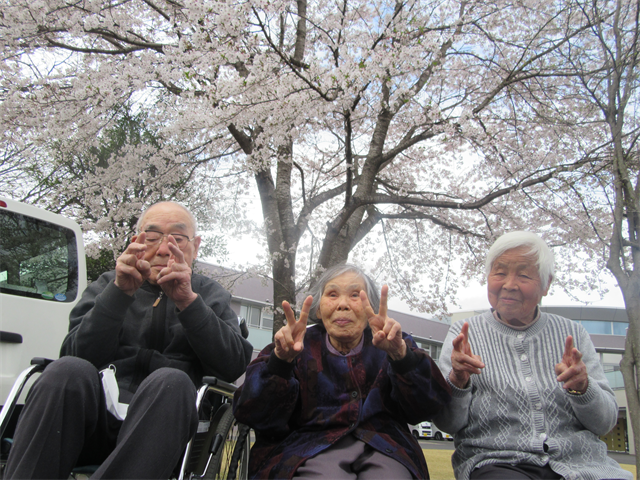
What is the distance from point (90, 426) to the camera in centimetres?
145

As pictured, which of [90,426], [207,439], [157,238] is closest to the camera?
[90,426]

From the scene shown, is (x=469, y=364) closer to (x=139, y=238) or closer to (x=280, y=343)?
(x=280, y=343)

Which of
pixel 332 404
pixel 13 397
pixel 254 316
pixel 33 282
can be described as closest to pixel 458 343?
pixel 332 404

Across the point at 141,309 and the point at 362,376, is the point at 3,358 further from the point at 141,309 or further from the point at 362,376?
the point at 362,376

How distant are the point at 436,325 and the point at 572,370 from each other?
29.5m

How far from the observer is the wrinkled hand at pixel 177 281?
5.62ft

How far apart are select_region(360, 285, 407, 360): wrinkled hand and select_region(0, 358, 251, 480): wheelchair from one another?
2.10 ft

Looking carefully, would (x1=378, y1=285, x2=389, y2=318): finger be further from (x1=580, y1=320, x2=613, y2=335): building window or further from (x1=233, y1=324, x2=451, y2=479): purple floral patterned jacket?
(x1=580, y1=320, x2=613, y2=335): building window

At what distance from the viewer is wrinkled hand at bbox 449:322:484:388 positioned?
1.60 meters

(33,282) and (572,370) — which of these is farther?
(33,282)

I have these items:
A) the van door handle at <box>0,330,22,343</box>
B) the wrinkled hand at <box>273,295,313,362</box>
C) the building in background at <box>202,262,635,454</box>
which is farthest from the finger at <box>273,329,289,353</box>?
the building in background at <box>202,262,635,454</box>

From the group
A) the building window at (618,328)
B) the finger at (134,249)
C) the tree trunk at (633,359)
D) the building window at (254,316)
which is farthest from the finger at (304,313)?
the building window at (618,328)

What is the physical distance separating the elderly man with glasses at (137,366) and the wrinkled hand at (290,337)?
0.31 meters

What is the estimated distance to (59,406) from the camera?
1329 millimetres
